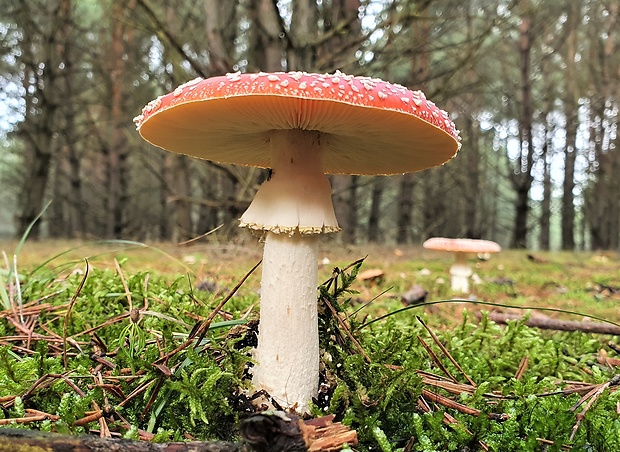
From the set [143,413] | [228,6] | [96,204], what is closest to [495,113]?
[228,6]

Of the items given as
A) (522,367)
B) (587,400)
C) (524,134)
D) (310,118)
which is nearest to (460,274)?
(522,367)

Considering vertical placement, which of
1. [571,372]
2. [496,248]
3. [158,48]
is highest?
[158,48]

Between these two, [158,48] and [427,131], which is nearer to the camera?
[427,131]

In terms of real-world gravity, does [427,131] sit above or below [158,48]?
below

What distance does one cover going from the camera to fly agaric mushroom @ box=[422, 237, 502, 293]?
4.14 metres

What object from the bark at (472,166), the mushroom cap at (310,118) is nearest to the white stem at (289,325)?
the mushroom cap at (310,118)

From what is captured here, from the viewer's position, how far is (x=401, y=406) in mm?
1507

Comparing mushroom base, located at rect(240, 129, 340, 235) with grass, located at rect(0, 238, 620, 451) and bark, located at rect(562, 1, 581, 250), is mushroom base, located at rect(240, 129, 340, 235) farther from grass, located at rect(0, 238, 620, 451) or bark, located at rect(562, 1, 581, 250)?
bark, located at rect(562, 1, 581, 250)

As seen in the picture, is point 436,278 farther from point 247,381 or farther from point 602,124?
point 602,124

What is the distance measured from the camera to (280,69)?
19.1 ft

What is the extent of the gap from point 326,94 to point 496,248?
365 cm

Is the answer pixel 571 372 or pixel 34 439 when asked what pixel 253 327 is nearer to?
pixel 34 439

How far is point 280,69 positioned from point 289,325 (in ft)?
16.2

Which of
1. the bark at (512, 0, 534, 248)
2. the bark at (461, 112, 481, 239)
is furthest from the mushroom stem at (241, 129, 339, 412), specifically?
the bark at (461, 112, 481, 239)
